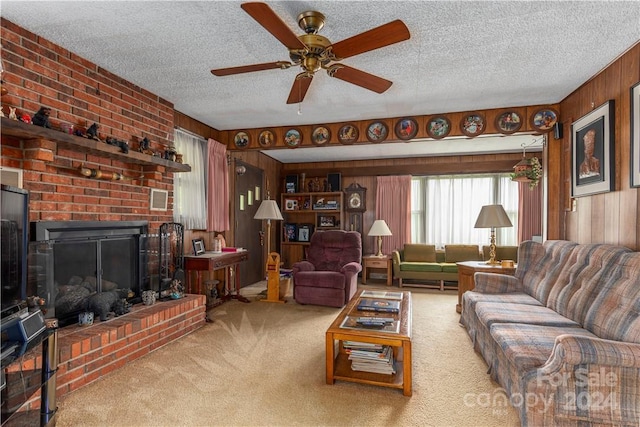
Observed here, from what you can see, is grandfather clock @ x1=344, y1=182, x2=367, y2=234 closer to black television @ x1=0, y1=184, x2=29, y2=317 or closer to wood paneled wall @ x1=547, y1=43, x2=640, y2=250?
wood paneled wall @ x1=547, y1=43, x2=640, y2=250

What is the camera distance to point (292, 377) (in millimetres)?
2293

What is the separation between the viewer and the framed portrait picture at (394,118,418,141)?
12.7 ft

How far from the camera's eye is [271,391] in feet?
6.91

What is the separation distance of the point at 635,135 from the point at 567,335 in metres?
1.68

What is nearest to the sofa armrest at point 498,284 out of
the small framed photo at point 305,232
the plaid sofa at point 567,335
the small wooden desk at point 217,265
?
the plaid sofa at point 567,335

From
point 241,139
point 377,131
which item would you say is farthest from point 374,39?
point 241,139

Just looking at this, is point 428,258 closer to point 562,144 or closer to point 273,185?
point 562,144

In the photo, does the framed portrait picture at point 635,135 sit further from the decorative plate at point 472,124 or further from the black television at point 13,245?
the black television at point 13,245

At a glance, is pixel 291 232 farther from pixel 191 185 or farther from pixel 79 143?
pixel 79 143

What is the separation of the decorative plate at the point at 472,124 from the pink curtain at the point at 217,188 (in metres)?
3.09

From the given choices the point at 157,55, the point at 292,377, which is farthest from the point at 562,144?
the point at 157,55

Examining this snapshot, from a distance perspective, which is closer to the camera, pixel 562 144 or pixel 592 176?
pixel 592 176

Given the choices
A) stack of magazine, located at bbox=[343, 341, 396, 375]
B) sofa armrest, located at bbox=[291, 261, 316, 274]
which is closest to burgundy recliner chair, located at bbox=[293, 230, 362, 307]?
sofa armrest, located at bbox=[291, 261, 316, 274]

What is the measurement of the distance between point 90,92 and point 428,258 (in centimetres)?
512
